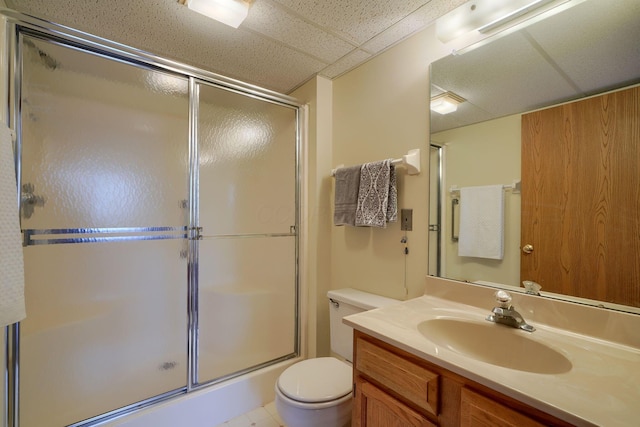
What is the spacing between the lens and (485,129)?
1264 millimetres

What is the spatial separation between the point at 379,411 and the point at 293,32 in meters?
1.78

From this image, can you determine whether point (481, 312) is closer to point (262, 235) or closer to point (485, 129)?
point (485, 129)

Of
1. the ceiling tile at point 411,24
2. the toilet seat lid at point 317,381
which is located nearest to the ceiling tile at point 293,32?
the ceiling tile at point 411,24

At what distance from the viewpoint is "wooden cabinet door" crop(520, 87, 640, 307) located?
92 cm

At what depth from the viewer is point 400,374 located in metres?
0.92

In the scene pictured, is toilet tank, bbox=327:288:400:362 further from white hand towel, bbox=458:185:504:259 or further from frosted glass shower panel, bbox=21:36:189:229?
frosted glass shower panel, bbox=21:36:189:229

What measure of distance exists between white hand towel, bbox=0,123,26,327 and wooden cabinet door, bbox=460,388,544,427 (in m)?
1.37

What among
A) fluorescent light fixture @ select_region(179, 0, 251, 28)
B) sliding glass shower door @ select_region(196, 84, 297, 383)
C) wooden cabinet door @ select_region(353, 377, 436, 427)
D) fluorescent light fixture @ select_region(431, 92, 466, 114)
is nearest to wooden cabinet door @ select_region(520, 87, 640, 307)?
fluorescent light fixture @ select_region(431, 92, 466, 114)

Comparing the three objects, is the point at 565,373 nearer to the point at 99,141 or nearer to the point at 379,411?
the point at 379,411

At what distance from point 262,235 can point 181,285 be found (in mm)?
584

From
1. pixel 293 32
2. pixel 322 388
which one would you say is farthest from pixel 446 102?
pixel 322 388

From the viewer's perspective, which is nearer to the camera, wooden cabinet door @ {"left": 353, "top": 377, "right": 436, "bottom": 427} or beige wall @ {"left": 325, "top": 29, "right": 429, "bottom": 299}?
wooden cabinet door @ {"left": 353, "top": 377, "right": 436, "bottom": 427}

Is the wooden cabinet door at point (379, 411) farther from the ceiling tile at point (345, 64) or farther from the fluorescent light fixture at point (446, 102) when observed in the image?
the ceiling tile at point (345, 64)

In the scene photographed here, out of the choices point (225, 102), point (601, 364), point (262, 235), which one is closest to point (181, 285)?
point (262, 235)
